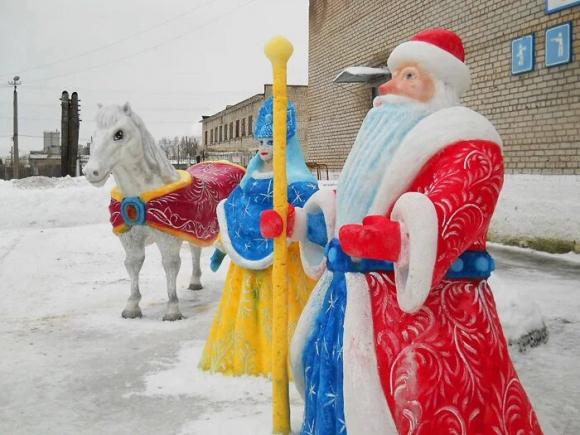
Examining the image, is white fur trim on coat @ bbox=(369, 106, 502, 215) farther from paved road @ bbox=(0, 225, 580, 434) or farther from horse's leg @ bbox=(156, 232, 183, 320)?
horse's leg @ bbox=(156, 232, 183, 320)

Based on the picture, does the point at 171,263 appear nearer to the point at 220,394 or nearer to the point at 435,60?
the point at 220,394

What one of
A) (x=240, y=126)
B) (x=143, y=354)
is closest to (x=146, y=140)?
(x=143, y=354)

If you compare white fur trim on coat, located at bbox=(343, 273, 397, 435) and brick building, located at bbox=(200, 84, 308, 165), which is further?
brick building, located at bbox=(200, 84, 308, 165)

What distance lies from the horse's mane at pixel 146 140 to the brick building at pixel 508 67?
487cm

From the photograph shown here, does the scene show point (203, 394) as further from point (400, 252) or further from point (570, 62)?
point (570, 62)

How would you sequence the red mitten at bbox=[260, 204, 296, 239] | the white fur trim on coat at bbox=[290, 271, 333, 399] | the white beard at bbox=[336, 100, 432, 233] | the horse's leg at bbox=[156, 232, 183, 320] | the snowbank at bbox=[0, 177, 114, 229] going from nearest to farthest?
the white beard at bbox=[336, 100, 432, 233], the white fur trim on coat at bbox=[290, 271, 333, 399], the red mitten at bbox=[260, 204, 296, 239], the horse's leg at bbox=[156, 232, 183, 320], the snowbank at bbox=[0, 177, 114, 229]

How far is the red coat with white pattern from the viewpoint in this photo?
1557mm

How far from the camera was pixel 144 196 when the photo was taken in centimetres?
427

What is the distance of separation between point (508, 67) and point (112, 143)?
18.7 ft

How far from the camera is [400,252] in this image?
151 cm

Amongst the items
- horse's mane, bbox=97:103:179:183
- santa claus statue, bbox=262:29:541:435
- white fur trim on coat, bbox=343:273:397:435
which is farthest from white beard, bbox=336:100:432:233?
horse's mane, bbox=97:103:179:183

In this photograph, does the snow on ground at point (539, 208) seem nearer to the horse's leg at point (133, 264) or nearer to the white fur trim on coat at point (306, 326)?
the horse's leg at point (133, 264)

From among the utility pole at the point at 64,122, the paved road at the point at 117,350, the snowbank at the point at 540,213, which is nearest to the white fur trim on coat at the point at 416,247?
the paved road at the point at 117,350

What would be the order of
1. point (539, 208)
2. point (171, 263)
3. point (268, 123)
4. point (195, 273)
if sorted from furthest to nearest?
point (539, 208) < point (195, 273) < point (171, 263) < point (268, 123)
